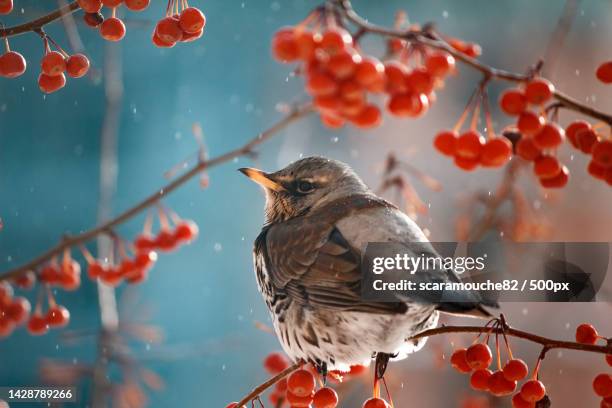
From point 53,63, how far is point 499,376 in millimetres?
946

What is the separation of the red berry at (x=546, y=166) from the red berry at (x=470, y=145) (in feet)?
0.30

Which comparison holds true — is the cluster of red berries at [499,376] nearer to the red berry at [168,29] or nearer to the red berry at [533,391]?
the red berry at [533,391]

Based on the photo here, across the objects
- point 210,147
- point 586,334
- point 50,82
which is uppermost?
point 50,82

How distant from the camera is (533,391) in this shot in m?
1.18

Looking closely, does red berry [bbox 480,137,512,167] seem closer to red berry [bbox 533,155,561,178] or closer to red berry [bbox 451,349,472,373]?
red berry [bbox 533,155,561,178]

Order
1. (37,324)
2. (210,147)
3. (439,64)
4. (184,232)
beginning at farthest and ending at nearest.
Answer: (210,147), (184,232), (37,324), (439,64)

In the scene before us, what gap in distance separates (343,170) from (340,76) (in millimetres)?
1040

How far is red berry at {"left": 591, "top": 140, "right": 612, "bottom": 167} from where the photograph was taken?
3.25 ft

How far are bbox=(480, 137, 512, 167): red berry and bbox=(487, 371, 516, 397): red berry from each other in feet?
1.29

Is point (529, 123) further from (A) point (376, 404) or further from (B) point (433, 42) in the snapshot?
(A) point (376, 404)

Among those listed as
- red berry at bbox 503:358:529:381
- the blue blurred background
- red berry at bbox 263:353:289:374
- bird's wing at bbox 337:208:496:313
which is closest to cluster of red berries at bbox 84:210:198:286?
red berry at bbox 263:353:289:374

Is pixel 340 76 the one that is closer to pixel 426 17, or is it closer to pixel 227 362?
pixel 227 362

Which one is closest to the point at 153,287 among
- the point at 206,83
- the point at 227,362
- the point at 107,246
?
the point at 227,362

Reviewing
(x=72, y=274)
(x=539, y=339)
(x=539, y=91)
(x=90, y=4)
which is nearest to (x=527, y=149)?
(x=539, y=91)
